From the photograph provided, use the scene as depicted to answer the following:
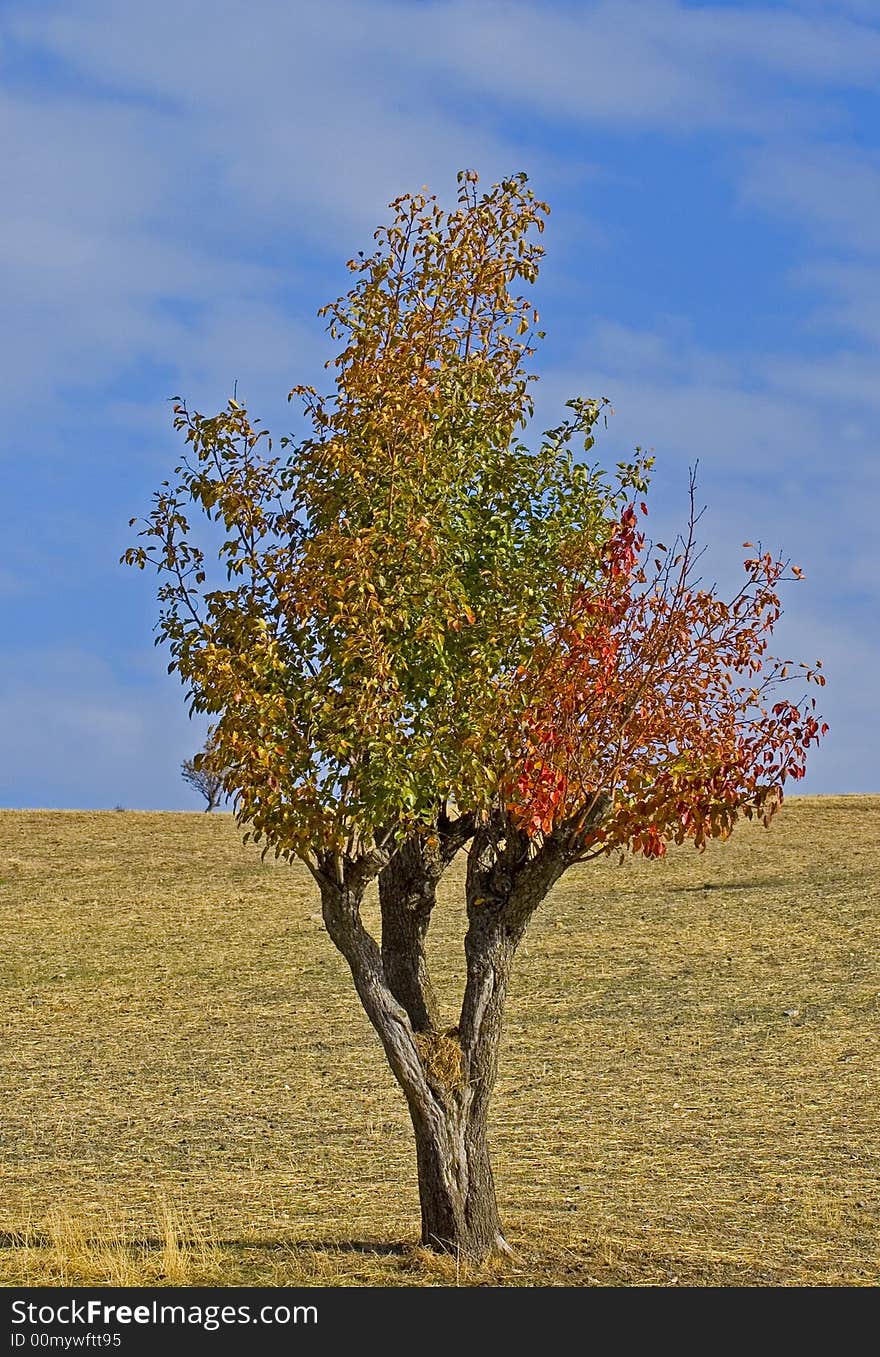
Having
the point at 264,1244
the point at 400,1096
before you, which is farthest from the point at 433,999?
the point at 400,1096

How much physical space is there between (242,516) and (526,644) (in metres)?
2.23

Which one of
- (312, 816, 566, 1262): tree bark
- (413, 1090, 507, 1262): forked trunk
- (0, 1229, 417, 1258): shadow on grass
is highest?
(312, 816, 566, 1262): tree bark

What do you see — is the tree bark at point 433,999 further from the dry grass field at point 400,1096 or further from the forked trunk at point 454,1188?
the dry grass field at point 400,1096

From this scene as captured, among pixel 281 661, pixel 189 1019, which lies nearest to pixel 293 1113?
pixel 189 1019

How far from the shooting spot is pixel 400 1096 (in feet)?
59.4

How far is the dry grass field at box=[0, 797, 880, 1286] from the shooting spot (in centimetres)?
1131

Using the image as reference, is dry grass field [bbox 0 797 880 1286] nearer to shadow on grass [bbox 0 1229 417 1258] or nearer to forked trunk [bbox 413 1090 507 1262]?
shadow on grass [bbox 0 1229 417 1258]

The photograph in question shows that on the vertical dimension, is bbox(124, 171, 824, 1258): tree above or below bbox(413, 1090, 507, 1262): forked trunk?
above

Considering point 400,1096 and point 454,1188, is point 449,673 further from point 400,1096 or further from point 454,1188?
point 400,1096

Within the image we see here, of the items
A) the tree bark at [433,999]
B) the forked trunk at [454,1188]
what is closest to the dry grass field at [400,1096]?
the forked trunk at [454,1188]

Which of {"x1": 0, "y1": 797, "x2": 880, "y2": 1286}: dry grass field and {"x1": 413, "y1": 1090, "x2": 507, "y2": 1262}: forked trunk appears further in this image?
{"x1": 0, "y1": 797, "x2": 880, "y2": 1286}: dry grass field

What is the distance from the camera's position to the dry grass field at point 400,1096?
1131 centimetres

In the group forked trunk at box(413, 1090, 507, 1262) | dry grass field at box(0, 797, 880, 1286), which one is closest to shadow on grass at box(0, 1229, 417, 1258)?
dry grass field at box(0, 797, 880, 1286)
